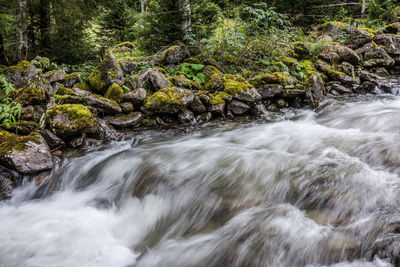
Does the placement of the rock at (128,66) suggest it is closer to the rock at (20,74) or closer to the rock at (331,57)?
the rock at (20,74)

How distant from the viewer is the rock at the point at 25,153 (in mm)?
3650

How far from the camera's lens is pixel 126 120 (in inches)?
220

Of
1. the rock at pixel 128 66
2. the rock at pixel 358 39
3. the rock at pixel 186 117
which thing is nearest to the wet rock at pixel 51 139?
the rock at pixel 186 117

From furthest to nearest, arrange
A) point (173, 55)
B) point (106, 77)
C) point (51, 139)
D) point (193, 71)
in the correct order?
point (173, 55) < point (193, 71) < point (106, 77) < point (51, 139)

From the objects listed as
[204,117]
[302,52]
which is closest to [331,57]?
[302,52]

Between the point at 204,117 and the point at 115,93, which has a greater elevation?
the point at 115,93

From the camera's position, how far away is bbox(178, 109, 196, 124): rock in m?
6.02

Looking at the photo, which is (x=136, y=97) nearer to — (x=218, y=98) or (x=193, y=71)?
(x=218, y=98)

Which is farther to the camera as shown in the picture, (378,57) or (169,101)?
(378,57)

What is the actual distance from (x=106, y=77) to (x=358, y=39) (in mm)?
10744

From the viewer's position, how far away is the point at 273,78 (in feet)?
23.3

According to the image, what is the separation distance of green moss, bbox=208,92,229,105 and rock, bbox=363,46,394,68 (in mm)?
7377

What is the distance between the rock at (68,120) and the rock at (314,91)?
19.3 feet

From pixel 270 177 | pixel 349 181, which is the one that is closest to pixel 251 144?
pixel 270 177
